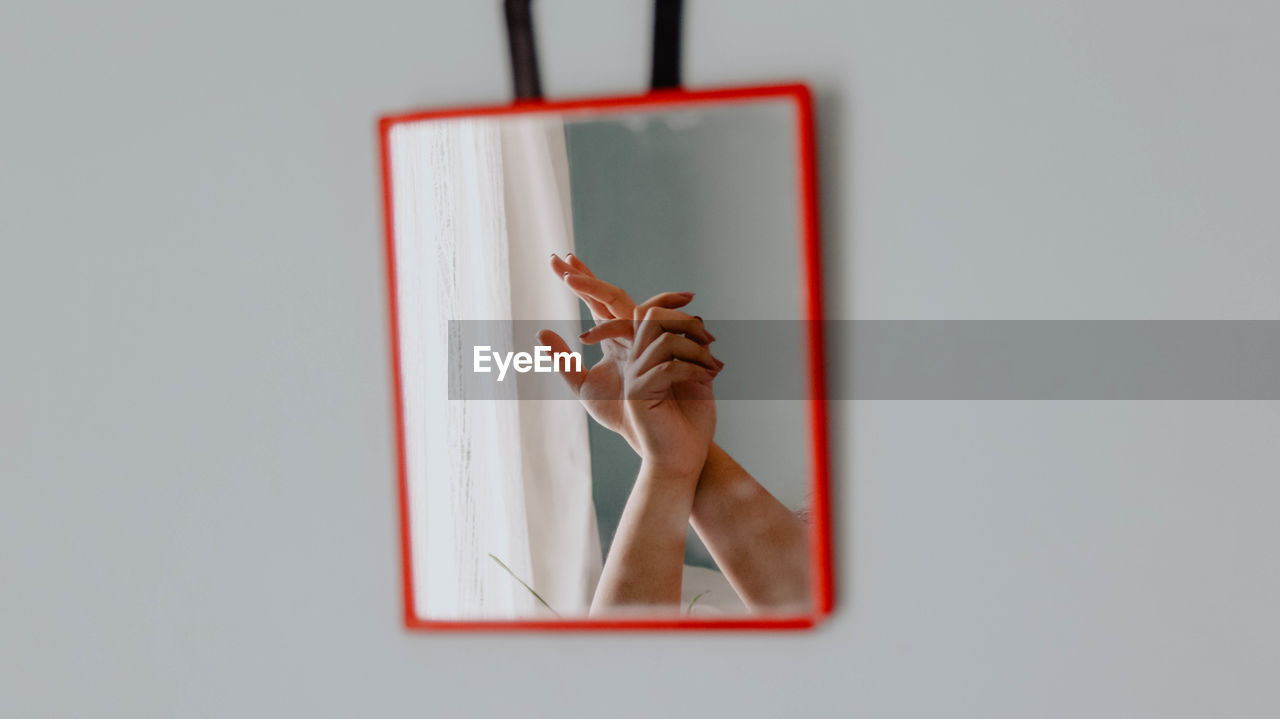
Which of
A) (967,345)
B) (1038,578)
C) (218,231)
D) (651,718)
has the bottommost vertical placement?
(651,718)

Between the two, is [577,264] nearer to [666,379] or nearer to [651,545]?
[666,379]

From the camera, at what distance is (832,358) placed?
707 millimetres

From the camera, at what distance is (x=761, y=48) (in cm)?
70

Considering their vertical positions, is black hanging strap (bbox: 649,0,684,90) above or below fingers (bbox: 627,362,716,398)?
above

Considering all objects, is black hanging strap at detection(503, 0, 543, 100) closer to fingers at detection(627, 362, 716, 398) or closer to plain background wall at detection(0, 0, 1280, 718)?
plain background wall at detection(0, 0, 1280, 718)

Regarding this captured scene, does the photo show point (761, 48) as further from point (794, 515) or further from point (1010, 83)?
point (794, 515)

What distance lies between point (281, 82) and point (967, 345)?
68 cm

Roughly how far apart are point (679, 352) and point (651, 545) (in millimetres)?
169

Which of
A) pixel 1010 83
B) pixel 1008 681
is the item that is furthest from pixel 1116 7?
pixel 1008 681

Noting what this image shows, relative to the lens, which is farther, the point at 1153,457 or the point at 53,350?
the point at 53,350

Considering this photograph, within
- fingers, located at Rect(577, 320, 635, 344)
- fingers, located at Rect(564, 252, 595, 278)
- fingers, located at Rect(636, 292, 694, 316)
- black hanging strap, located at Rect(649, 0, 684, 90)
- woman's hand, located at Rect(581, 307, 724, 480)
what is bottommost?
woman's hand, located at Rect(581, 307, 724, 480)

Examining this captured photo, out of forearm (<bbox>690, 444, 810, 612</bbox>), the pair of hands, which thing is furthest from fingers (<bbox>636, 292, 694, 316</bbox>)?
forearm (<bbox>690, 444, 810, 612</bbox>)
